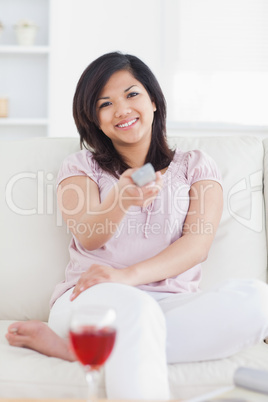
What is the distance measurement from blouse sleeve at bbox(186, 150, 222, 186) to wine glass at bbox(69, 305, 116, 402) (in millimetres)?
986

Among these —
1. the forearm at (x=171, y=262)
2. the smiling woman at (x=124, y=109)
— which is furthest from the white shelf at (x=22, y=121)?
the forearm at (x=171, y=262)

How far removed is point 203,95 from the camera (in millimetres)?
4344

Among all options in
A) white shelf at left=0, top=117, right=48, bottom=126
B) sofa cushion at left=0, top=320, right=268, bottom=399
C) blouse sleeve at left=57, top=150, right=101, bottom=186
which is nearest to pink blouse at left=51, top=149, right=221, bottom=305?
blouse sleeve at left=57, top=150, right=101, bottom=186

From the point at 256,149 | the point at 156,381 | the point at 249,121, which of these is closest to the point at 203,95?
the point at 249,121

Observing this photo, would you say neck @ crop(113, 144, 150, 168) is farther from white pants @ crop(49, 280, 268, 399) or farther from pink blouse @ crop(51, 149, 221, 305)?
white pants @ crop(49, 280, 268, 399)

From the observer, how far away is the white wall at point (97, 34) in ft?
13.9

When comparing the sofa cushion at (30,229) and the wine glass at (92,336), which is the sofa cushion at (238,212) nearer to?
the sofa cushion at (30,229)

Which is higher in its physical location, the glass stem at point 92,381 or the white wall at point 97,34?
the white wall at point 97,34

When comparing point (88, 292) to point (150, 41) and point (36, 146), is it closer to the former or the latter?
point (36, 146)

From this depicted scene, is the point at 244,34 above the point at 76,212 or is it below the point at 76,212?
above

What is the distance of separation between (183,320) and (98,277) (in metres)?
0.24

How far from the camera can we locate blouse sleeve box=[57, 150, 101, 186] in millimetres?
1791

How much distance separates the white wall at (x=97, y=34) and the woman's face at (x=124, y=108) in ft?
7.83

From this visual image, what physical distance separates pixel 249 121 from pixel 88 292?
10.5 ft
